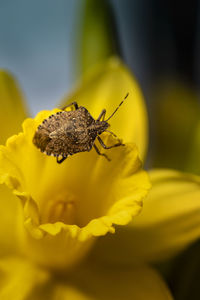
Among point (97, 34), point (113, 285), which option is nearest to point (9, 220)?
point (113, 285)

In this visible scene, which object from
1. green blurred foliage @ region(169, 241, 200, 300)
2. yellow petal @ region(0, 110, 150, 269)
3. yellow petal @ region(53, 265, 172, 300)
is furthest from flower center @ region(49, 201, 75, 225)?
green blurred foliage @ region(169, 241, 200, 300)

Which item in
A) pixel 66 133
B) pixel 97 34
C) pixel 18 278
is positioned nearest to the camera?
pixel 18 278

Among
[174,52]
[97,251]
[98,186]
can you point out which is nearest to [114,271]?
[97,251]

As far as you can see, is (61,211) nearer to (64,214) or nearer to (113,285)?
(64,214)

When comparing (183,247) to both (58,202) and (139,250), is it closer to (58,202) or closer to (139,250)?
(139,250)

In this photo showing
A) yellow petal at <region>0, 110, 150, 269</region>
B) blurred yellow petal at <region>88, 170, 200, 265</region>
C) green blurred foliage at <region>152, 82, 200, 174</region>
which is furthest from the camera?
green blurred foliage at <region>152, 82, 200, 174</region>

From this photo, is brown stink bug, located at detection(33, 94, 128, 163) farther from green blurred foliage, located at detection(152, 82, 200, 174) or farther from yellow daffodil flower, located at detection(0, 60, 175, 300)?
green blurred foliage, located at detection(152, 82, 200, 174)

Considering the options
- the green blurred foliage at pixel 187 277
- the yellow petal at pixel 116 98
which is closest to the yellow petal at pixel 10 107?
the yellow petal at pixel 116 98
